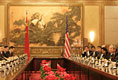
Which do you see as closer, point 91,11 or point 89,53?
point 89,53

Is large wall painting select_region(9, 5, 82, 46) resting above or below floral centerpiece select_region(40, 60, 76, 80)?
above

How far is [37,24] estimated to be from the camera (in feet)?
50.1

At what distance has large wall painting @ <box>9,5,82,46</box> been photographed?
15047 millimetres

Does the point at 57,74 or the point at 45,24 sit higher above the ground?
the point at 45,24

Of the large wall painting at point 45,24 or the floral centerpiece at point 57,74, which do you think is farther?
the large wall painting at point 45,24

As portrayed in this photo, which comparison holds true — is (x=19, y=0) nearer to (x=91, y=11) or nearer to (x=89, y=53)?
(x=91, y=11)

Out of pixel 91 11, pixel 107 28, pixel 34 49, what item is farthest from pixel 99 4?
pixel 34 49

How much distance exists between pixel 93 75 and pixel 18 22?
34.3ft

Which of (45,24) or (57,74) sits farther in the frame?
(45,24)

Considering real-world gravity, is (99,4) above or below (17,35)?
above

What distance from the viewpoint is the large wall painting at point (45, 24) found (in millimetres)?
15047

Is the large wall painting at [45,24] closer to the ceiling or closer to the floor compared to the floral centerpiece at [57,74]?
closer to the ceiling

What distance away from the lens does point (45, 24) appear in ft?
50.2

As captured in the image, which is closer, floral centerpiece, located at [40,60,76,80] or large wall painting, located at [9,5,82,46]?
floral centerpiece, located at [40,60,76,80]
